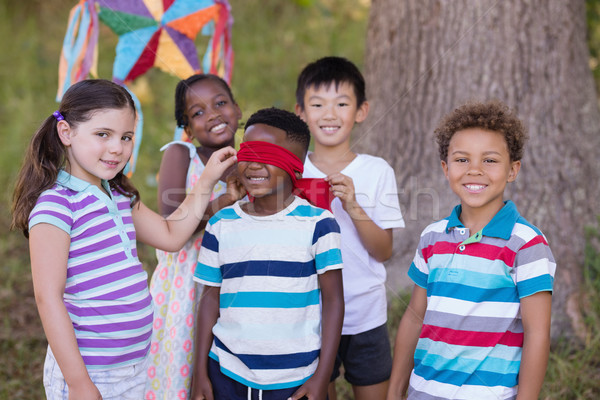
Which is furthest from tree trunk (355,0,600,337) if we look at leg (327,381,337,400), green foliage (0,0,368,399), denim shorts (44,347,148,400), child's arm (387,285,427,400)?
green foliage (0,0,368,399)

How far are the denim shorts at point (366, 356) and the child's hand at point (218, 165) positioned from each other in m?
0.81

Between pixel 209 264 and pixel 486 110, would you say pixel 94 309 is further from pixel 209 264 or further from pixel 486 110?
pixel 486 110

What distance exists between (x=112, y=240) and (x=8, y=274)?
3.06m

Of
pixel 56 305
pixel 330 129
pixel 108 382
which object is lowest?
pixel 108 382

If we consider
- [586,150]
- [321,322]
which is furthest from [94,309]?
[586,150]

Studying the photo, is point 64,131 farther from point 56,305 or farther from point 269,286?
point 269,286

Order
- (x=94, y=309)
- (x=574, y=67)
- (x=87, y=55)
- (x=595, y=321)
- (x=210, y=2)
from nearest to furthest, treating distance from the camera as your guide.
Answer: (x=94, y=309) < (x=87, y=55) < (x=210, y=2) < (x=595, y=321) < (x=574, y=67)

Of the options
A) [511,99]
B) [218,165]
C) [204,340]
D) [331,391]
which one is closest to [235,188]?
[218,165]

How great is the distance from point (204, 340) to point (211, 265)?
10.5 inches

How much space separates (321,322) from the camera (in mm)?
2012

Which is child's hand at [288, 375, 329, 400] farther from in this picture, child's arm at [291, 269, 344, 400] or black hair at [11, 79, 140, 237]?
black hair at [11, 79, 140, 237]

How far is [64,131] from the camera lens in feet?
6.29

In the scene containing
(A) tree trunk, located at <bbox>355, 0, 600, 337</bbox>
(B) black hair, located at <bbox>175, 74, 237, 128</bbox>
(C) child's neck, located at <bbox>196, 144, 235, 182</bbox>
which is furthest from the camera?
(A) tree trunk, located at <bbox>355, 0, 600, 337</bbox>

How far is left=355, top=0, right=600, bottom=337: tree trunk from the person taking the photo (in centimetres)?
327
